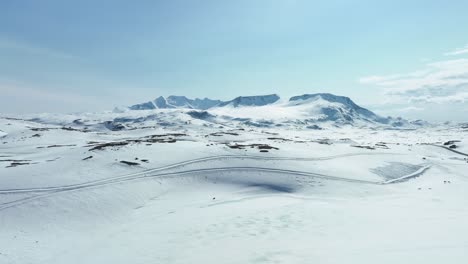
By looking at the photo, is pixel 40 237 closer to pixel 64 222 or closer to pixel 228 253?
pixel 64 222

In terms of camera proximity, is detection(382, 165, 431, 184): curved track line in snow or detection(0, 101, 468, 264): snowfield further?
detection(382, 165, 431, 184): curved track line in snow

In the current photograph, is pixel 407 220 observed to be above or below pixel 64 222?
above

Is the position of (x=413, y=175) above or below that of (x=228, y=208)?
below

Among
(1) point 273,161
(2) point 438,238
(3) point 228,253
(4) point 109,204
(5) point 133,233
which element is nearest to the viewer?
(2) point 438,238

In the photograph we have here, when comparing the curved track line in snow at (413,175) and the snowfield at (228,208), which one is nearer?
the snowfield at (228,208)

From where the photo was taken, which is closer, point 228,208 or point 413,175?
point 228,208

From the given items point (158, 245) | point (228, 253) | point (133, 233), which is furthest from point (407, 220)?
point (133, 233)

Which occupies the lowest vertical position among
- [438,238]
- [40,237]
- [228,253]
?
[40,237]

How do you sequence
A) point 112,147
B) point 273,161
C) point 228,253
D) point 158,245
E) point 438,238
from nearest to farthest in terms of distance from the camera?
point 438,238 < point 228,253 < point 158,245 < point 273,161 < point 112,147
